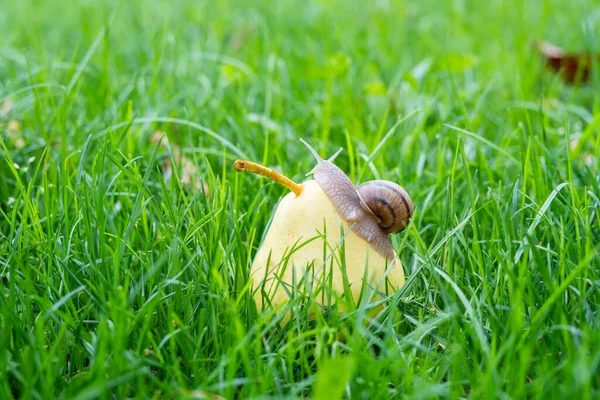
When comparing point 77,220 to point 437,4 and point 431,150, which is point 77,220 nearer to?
point 431,150

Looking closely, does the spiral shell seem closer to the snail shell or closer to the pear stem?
the snail shell

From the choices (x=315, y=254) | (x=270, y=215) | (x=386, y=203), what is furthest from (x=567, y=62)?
(x=315, y=254)

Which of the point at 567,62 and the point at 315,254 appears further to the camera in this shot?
the point at 567,62

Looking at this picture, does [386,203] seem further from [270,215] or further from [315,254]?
[270,215]

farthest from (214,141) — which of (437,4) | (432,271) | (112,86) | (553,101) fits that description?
(437,4)

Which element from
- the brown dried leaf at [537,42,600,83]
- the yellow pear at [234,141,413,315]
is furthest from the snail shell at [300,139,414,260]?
the brown dried leaf at [537,42,600,83]

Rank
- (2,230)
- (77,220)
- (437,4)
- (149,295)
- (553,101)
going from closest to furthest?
(149,295), (77,220), (2,230), (553,101), (437,4)

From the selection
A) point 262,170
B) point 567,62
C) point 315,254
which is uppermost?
point 262,170
